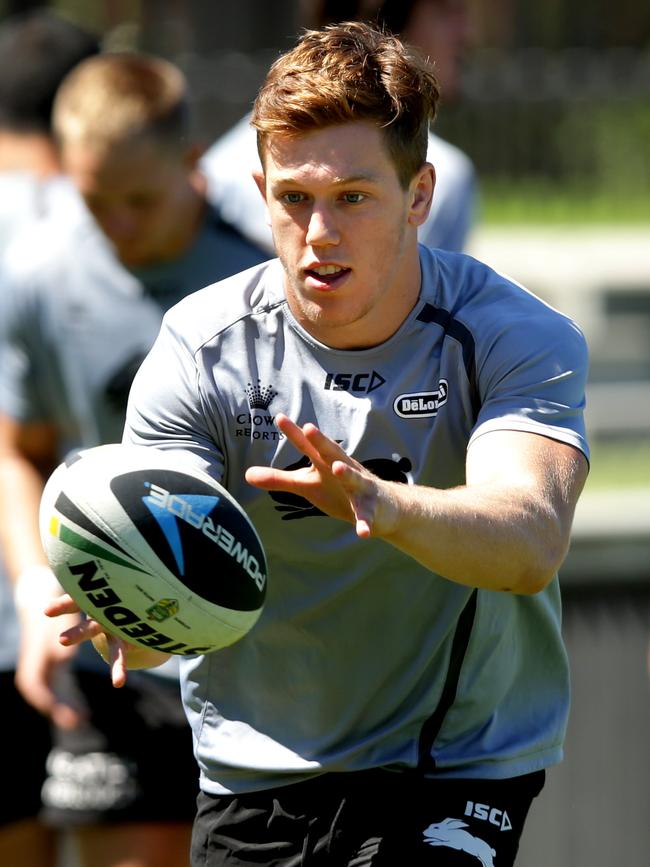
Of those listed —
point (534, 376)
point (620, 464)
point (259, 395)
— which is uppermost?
point (534, 376)

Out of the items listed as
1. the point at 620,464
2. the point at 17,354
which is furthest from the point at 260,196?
the point at 620,464

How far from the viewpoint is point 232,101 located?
14711mm

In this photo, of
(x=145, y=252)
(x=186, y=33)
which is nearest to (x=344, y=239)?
(x=145, y=252)

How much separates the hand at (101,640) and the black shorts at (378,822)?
0.58 m

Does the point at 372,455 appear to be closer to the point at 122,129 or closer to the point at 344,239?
the point at 344,239

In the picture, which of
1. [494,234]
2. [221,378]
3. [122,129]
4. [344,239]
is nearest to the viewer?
[344,239]

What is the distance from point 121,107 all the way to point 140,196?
1.07 feet

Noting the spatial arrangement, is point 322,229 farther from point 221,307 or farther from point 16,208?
point 16,208

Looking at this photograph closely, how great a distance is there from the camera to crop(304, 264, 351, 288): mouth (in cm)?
362

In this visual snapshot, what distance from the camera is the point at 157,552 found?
3.55 metres

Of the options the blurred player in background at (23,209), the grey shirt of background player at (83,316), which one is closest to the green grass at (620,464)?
the blurred player in background at (23,209)

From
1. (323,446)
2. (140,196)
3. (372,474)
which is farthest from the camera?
(140,196)

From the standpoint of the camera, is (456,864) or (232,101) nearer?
(456,864)

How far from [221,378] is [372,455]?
386mm
